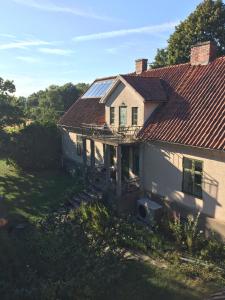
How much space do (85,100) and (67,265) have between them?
19297 millimetres

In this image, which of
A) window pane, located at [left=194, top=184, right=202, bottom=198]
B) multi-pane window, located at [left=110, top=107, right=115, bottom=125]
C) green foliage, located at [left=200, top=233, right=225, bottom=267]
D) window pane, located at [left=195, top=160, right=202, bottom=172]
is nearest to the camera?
green foliage, located at [left=200, top=233, right=225, bottom=267]

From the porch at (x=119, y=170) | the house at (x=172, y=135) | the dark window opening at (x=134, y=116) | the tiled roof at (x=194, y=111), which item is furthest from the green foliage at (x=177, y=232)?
the dark window opening at (x=134, y=116)

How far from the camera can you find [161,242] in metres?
14.5

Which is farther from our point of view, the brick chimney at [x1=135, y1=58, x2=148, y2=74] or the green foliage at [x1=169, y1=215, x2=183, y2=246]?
the brick chimney at [x1=135, y1=58, x2=148, y2=74]

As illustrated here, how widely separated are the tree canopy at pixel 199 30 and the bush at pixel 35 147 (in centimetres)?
1571

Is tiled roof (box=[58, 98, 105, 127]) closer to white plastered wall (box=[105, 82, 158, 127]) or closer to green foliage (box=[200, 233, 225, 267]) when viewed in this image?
white plastered wall (box=[105, 82, 158, 127])

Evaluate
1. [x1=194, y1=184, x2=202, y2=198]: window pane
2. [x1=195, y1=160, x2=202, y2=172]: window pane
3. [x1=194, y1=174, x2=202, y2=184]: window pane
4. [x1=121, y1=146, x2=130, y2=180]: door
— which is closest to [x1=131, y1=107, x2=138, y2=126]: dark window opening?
[x1=121, y1=146, x2=130, y2=180]: door

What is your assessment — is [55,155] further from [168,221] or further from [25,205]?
[168,221]

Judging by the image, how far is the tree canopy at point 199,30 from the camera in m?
31.0

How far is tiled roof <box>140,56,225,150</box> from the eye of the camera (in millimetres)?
14891

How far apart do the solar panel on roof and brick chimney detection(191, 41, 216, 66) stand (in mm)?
7914

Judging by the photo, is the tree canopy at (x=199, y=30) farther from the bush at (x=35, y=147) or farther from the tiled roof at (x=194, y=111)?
the bush at (x=35, y=147)

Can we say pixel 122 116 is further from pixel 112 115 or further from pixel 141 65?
pixel 141 65

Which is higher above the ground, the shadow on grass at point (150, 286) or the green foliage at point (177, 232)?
the green foliage at point (177, 232)
